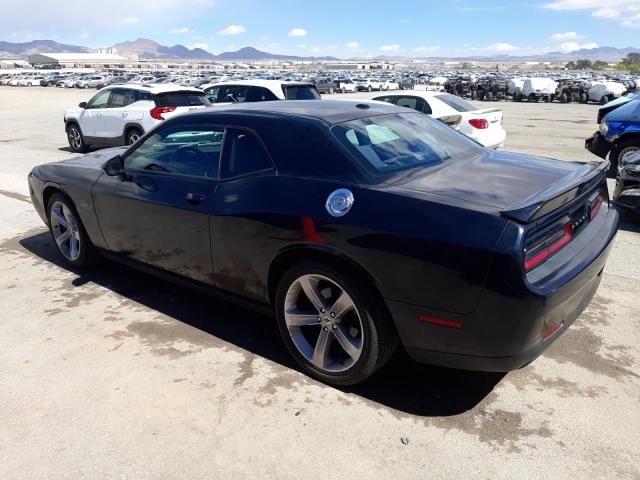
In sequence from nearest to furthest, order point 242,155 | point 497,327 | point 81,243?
point 497,327, point 242,155, point 81,243

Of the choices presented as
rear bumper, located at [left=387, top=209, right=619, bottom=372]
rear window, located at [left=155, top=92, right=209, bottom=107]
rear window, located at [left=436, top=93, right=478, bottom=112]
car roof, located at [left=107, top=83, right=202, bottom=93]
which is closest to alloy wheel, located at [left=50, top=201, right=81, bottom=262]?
rear bumper, located at [left=387, top=209, right=619, bottom=372]

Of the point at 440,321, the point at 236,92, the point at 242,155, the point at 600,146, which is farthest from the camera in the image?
the point at 236,92

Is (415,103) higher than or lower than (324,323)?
higher

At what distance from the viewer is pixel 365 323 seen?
111 inches

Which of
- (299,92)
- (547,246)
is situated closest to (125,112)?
(299,92)

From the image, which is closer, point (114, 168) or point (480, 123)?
point (114, 168)

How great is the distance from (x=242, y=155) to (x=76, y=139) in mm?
11310

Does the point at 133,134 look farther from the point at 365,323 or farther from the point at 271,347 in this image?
the point at 365,323

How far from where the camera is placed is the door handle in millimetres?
3477

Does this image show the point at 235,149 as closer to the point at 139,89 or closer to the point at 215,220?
the point at 215,220

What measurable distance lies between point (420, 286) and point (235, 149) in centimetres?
158

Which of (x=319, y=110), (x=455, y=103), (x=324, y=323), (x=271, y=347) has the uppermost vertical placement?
(x=319, y=110)

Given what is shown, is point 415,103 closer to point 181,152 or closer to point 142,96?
point 142,96

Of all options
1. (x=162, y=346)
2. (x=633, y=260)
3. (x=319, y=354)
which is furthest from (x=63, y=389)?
(x=633, y=260)
